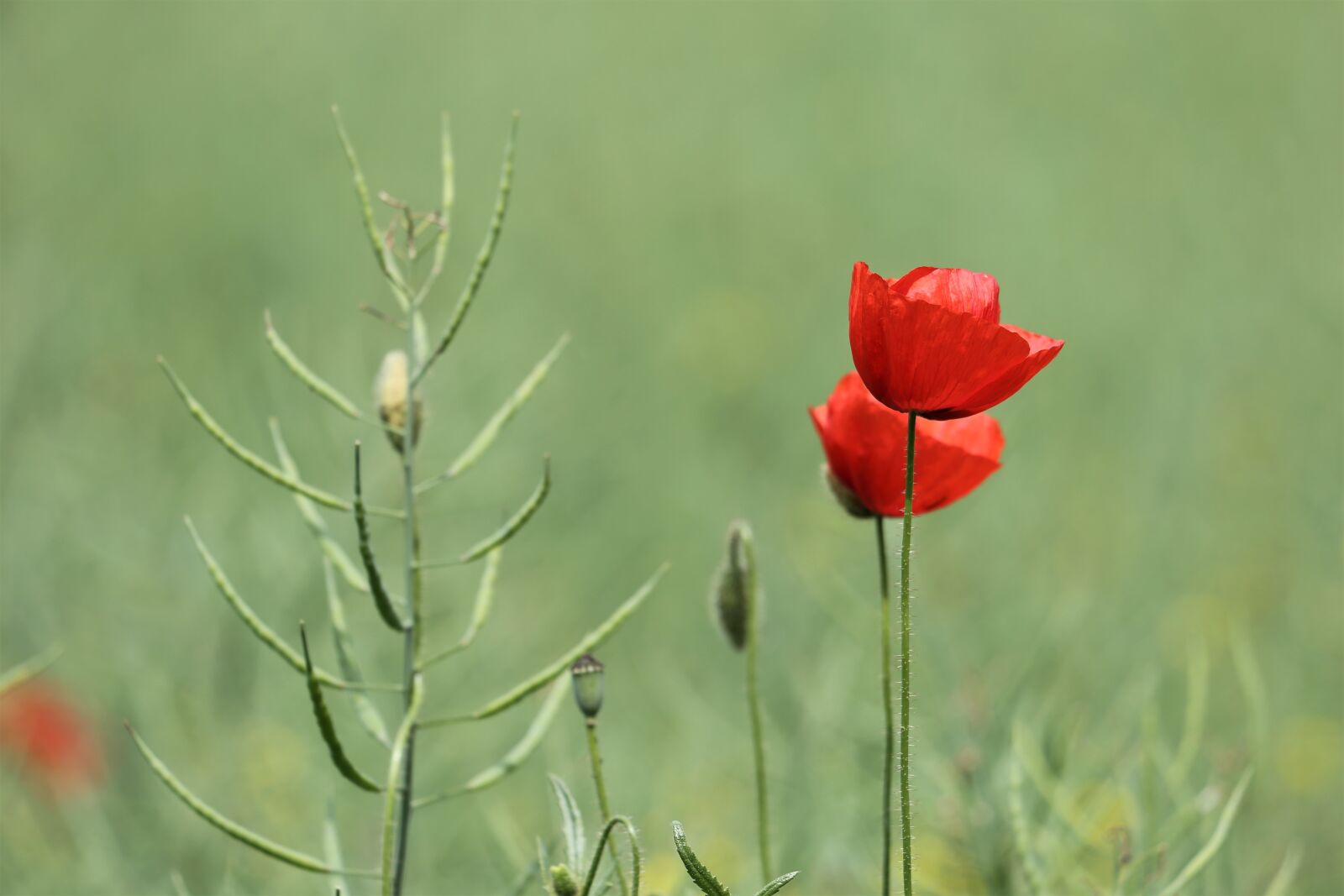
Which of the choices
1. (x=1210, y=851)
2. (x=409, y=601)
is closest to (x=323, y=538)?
(x=409, y=601)

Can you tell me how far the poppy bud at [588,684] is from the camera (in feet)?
1.81

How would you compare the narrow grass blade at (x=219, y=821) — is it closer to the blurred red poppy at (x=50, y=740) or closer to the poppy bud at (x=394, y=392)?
the poppy bud at (x=394, y=392)

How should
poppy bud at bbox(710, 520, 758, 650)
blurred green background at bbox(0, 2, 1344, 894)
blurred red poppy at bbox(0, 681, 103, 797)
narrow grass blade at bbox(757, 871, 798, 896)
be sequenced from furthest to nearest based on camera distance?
→ blurred red poppy at bbox(0, 681, 103, 797) < blurred green background at bbox(0, 2, 1344, 894) < poppy bud at bbox(710, 520, 758, 650) < narrow grass blade at bbox(757, 871, 798, 896)

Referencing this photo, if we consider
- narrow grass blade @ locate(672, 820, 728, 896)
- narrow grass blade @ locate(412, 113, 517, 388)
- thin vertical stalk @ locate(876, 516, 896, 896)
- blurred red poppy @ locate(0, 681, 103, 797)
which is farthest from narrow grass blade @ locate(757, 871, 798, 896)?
blurred red poppy @ locate(0, 681, 103, 797)

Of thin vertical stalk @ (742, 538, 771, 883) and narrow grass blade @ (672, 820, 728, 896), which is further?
thin vertical stalk @ (742, 538, 771, 883)

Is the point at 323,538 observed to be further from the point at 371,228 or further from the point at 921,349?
the point at 921,349

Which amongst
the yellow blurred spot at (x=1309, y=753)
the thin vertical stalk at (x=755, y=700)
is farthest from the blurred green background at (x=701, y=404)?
the thin vertical stalk at (x=755, y=700)

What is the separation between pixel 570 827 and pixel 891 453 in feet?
0.69

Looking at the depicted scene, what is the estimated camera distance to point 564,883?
50 centimetres

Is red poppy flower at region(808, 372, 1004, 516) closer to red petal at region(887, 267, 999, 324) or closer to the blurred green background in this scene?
red petal at region(887, 267, 999, 324)

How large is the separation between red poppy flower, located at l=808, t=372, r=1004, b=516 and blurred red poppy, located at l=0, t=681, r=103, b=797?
1.04 m

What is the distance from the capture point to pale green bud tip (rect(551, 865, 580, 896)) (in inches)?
19.5

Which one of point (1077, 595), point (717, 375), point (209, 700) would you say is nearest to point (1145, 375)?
point (717, 375)

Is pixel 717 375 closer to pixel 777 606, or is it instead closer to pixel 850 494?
pixel 777 606
